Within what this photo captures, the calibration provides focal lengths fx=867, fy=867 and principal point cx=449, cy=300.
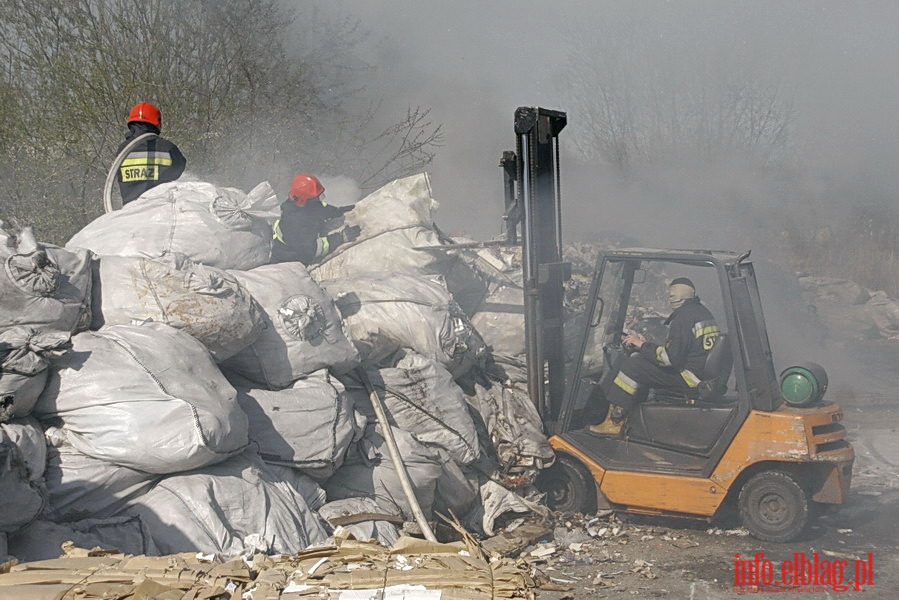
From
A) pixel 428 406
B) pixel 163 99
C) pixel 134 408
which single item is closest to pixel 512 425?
pixel 428 406

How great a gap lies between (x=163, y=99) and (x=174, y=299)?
4.75m

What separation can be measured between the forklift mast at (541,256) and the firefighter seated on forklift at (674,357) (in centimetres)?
43

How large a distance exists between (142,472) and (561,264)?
3.02 metres

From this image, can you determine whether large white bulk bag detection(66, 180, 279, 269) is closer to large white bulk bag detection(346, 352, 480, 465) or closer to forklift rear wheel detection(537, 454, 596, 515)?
large white bulk bag detection(346, 352, 480, 465)

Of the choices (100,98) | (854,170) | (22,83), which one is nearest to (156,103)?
(100,98)

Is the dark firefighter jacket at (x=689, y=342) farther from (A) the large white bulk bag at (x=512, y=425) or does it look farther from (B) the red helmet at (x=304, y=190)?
(B) the red helmet at (x=304, y=190)

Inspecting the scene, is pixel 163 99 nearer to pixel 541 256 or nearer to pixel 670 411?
pixel 541 256

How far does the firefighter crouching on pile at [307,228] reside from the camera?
228 inches

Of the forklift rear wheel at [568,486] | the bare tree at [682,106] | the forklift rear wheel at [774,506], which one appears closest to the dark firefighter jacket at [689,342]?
the forklift rear wheel at [774,506]

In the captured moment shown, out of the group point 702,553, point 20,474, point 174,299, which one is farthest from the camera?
point 702,553

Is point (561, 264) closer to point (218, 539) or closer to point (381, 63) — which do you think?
→ point (218, 539)

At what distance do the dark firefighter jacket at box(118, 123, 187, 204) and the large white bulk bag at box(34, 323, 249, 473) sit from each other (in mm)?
2114

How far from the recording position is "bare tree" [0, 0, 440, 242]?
707 centimetres

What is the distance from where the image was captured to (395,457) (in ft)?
13.5
